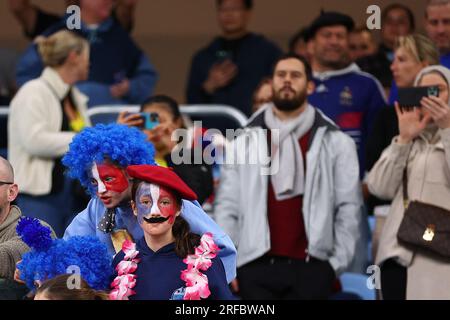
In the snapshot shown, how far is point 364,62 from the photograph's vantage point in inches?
382

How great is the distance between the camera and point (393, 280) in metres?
7.85

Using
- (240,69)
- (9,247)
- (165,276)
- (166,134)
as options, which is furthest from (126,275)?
(240,69)

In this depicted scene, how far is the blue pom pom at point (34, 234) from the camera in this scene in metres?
6.12

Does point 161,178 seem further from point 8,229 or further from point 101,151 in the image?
point 8,229

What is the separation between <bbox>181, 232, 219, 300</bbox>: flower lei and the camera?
6.05 meters

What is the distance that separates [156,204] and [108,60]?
143 inches

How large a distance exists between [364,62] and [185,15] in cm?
213

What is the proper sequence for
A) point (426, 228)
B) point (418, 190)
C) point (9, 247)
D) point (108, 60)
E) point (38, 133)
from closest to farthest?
point (9, 247), point (426, 228), point (418, 190), point (38, 133), point (108, 60)

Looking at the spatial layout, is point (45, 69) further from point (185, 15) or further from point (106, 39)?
point (185, 15)

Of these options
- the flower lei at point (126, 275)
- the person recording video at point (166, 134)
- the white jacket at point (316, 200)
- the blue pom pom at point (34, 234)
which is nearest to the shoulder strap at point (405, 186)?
the white jacket at point (316, 200)

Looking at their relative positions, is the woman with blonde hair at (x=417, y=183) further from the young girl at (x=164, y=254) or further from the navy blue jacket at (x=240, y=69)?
the navy blue jacket at (x=240, y=69)

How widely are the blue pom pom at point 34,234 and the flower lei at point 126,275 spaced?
1.08 feet

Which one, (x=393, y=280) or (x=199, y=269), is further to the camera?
(x=393, y=280)
